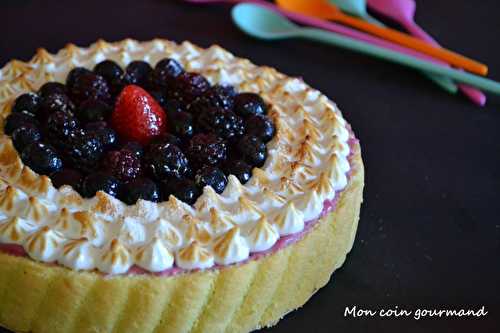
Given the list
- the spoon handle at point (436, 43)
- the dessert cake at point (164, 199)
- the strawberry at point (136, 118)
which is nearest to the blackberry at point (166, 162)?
the dessert cake at point (164, 199)

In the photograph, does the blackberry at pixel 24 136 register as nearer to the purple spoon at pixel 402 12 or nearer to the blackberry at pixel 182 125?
the blackberry at pixel 182 125

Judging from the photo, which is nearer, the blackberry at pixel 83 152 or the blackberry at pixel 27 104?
the blackberry at pixel 83 152

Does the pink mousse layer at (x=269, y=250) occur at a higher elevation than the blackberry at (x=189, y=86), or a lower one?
lower

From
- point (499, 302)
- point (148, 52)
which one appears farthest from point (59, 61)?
point (499, 302)

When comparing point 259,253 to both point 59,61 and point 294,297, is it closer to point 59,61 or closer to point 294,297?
point 294,297

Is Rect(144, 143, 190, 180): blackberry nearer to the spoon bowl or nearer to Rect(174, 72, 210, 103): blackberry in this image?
Rect(174, 72, 210, 103): blackberry

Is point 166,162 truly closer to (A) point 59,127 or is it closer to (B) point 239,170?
(B) point 239,170
